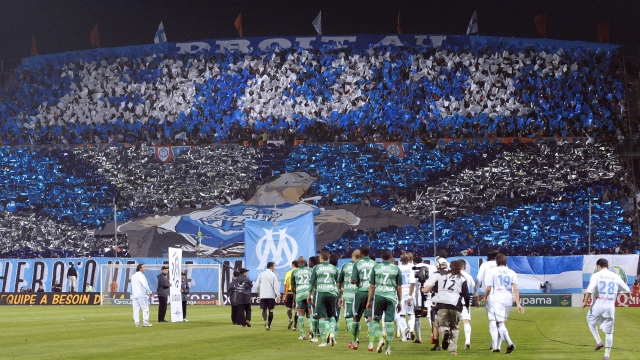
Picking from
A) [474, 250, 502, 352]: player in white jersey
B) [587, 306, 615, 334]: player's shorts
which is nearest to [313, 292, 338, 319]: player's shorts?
[474, 250, 502, 352]: player in white jersey

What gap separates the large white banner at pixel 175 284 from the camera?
3353cm

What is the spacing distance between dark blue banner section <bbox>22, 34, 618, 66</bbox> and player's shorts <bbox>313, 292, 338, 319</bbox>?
48340mm

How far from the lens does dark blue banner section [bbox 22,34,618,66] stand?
6731 cm

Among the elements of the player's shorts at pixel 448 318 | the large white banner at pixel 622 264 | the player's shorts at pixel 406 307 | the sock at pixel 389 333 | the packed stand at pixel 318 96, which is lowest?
the sock at pixel 389 333

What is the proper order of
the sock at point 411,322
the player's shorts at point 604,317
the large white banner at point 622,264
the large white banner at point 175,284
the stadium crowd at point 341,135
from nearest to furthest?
the player's shorts at point 604,317
the sock at point 411,322
the large white banner at point 175,284
the large white banner at point 622,264
the stadium crowd at point 341,135

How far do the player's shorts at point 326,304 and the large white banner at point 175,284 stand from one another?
1216 cm

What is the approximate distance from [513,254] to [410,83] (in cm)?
1709

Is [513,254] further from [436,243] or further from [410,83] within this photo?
[410,83]

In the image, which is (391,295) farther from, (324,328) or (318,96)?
(318,96)

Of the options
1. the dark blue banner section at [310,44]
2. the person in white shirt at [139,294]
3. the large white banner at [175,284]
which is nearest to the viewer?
the person in white shirt at [139,294]

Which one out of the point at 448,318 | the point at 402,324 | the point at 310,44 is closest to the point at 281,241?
the point at 402,324

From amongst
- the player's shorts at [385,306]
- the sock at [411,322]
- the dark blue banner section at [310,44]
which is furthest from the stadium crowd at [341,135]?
the player's shorts at [385,306]

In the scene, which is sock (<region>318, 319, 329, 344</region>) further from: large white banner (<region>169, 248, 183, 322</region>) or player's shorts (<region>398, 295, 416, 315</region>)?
large white banner (<region>169, 248, 183, 322</region>)

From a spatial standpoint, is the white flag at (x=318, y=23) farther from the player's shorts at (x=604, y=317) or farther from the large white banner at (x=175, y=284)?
the player's shorts at (x=604, y=317)
